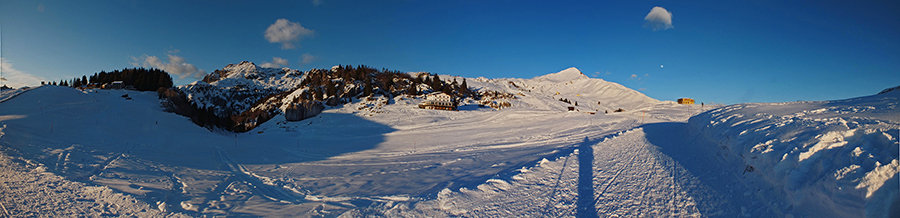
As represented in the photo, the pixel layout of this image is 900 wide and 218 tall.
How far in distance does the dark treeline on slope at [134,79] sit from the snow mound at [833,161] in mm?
73155

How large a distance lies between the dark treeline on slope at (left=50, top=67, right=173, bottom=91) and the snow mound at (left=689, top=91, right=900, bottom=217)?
7316 cm

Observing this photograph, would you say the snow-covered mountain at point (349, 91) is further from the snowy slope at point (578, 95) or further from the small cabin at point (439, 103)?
the small cabin at point (439, 103)

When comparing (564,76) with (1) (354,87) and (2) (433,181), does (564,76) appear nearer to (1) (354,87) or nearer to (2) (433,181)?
(1) (354,87)

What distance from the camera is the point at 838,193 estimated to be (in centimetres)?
423

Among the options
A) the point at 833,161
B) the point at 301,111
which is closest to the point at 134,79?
the point at 301,111

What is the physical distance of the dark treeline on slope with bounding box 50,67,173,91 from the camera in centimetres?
5306

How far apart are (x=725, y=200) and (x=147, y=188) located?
1438 centimetres

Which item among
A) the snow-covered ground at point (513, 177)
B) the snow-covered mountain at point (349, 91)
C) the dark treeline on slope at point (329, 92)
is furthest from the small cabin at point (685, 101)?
the snow-covered ground at point (513, 177)

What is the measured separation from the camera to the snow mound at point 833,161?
13.3ft

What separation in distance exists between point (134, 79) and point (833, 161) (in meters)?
83.2

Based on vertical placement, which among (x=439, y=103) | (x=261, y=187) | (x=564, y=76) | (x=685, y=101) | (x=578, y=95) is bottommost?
(x=261, y=187)

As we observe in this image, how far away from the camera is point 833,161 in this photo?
4879mm

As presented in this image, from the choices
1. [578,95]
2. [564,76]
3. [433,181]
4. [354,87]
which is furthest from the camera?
[564,76]

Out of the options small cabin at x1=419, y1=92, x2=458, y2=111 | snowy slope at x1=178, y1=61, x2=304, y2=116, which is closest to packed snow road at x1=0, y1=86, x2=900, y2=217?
small cabin at x1=419, y1=92, x2=458, y2=111
